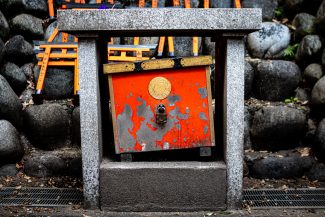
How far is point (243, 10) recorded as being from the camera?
4.59 meters

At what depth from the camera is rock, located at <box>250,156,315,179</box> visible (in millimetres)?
6539

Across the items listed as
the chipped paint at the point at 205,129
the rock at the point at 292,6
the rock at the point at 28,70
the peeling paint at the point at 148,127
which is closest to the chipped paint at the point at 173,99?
the peeling paint at the point at 148,127

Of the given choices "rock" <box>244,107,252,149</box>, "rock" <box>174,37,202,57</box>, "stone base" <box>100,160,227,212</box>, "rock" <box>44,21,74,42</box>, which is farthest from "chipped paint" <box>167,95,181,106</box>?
"rock" <box>44,21,74,42</box>

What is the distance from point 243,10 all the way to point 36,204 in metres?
3.63

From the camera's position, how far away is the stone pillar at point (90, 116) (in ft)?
15.9

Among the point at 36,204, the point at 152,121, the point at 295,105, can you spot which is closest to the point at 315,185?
the point at 295,105

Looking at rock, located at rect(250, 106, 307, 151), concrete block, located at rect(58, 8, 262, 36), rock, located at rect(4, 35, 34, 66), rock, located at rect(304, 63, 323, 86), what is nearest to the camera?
concrete block, located at rect(58, 8, 262, 36)

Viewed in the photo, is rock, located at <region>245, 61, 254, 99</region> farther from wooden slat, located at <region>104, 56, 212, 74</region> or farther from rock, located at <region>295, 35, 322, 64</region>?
wooden slat, located at <region>104, 56, 212, 74</region>

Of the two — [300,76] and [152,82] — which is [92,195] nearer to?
[152,82]

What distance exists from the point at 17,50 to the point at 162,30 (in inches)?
183

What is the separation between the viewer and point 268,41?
8633 mm

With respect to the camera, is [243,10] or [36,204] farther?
[36,204]

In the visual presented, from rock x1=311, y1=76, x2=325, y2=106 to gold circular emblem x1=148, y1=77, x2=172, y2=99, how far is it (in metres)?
3.36

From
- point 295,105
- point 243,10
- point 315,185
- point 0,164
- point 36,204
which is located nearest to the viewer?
point 243,10
